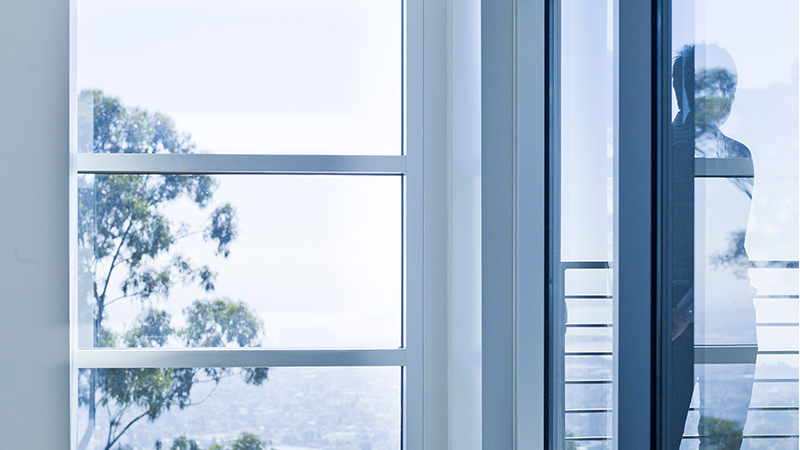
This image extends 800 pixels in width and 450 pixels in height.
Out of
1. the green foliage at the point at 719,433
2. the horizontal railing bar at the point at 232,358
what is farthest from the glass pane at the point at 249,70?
the green foliage at the point at 719,433

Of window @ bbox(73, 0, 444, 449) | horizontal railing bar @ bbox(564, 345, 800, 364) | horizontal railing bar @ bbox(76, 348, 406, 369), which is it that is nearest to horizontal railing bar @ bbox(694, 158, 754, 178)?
horizontal railing bar @ bbox(564, 345, 800, 364)

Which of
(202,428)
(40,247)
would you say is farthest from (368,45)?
(202,428)

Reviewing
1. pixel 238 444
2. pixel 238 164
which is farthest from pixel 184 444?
pixel 238 164

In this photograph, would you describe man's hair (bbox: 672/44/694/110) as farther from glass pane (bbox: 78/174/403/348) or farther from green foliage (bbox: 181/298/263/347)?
green foliage (bbox: 181/298/263/347)

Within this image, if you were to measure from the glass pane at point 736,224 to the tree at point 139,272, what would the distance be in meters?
1.11

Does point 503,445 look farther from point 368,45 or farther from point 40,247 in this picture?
point 40,247

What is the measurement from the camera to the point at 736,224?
1.72 feet

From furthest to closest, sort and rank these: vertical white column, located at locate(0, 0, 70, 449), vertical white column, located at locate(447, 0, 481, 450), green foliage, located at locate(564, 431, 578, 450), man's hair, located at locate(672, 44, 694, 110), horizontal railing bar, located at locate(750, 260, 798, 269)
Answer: vertical white column, located at locate(0, 0, 70, 449)
vertical white column, located at locate(447, 0, 481, 450)
green foliage, located at locate(564, 431, 578, 450)
man's hair, located at locate(672, 44, 694, 110)
horizontal railing bar, located at locate(750, 260, 798, 269)

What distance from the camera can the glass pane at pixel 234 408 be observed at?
1461 millimetres

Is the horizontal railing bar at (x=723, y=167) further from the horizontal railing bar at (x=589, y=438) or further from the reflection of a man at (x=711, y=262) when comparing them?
the horizontal railing bar at (x=589, y=438)

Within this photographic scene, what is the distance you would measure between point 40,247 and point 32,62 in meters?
0.43

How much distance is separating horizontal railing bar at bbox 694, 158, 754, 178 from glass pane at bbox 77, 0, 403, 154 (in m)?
1.00

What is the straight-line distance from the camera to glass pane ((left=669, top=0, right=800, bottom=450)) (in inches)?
18.2

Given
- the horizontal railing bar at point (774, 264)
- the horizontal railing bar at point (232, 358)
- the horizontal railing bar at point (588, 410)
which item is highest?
the horizontal railing bar at point (774, 264)
